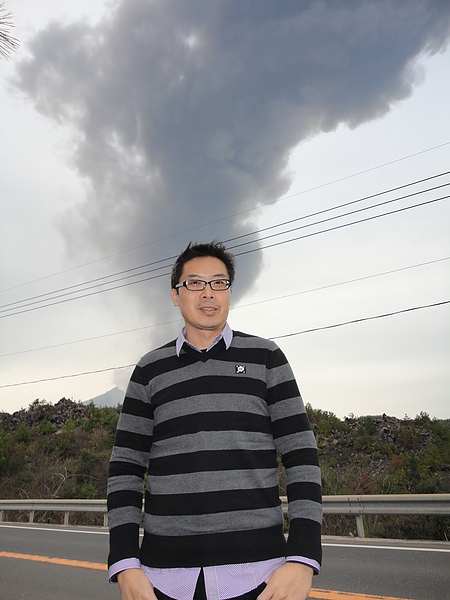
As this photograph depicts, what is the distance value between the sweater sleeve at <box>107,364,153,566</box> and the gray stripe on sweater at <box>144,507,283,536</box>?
0.63 feet

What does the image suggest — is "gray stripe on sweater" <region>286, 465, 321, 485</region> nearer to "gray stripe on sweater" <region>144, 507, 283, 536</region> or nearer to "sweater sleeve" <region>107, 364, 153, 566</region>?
"gray stripe on sweater" <region>144, 507, 283, 536</region>

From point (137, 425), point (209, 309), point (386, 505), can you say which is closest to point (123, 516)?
point (137, 425)

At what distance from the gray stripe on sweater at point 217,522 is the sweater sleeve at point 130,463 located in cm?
19

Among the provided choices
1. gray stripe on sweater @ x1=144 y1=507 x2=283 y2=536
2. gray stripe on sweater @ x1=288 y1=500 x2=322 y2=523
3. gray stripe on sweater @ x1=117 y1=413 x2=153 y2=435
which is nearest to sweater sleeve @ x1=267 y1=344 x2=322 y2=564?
gray stripe on sweater @ x1=288 y1=500 x2=322 y2=523

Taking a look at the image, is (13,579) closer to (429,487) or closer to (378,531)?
(378,531)

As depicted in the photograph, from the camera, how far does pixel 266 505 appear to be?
6.27ft

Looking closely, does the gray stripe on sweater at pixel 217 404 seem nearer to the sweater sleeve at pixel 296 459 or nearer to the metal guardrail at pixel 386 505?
the sweater sleeve at pixel 296 459

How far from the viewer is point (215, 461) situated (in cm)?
190

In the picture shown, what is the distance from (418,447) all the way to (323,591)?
2453cm

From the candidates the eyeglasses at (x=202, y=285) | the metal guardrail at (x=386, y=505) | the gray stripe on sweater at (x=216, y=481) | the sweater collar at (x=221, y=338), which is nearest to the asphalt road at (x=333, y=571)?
the metal guardrail at (x=386, y=505)

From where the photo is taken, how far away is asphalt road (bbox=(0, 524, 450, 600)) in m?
5.79

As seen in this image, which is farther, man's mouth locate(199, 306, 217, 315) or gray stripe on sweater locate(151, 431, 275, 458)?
man's mouth locate(199, 306, 217, 315)

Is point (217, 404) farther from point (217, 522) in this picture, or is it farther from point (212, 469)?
point (217, 522)

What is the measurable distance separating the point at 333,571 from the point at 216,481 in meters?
5.74
